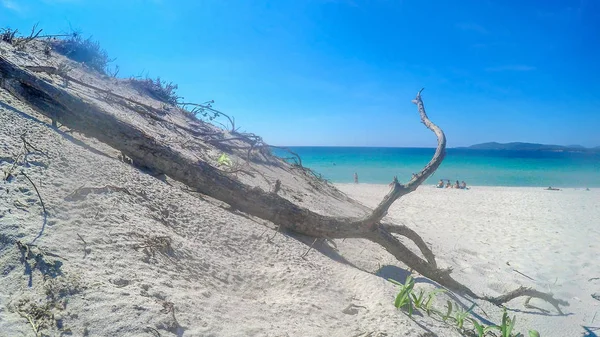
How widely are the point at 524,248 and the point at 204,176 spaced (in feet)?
20.5

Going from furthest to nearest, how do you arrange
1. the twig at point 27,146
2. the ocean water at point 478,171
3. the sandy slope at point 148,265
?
the ocean water at point 478,171
the twig at point 27,146
the sandy slope at point 148,265

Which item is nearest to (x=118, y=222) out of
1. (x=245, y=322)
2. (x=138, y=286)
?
(x=138, y=286)

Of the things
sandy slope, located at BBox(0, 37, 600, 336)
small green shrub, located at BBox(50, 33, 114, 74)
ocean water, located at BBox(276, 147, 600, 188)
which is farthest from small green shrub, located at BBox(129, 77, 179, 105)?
ocean water, located at BBox(276, 147, 600, 188)

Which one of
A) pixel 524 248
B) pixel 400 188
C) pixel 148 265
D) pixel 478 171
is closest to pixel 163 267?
pixel 148 265

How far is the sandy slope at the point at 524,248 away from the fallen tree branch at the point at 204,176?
682 millimetres

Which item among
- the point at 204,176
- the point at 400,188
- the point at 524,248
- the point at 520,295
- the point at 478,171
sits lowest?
the point at 520,295

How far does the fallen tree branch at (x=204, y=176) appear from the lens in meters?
3.38

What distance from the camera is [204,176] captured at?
11.6ft

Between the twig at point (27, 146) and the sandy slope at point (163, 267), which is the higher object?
the twig at point (27, 146)

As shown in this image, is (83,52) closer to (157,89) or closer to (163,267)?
(157,89)

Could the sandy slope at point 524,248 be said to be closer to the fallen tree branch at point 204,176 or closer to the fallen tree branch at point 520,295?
the fallen tree branch at point 520,295

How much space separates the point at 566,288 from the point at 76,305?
5767mm

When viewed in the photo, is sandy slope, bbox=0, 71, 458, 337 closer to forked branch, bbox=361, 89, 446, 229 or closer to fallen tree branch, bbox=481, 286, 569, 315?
forked branch, bbox=361, 89, 446, 229

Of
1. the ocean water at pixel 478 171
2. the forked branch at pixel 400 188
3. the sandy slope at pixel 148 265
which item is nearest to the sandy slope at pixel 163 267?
the sandy slope at pixel 148 265
